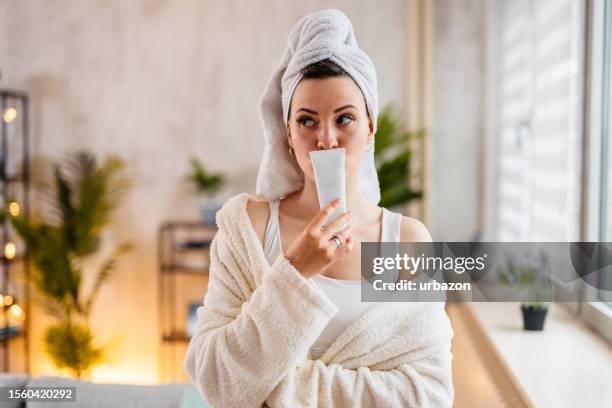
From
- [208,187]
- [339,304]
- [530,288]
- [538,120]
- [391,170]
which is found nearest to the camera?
[339,304]

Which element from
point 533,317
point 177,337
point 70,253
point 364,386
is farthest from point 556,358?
point 70,253

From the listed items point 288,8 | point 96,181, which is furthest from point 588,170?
point 96,181

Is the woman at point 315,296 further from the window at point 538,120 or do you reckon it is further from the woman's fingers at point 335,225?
the window at point 538,120

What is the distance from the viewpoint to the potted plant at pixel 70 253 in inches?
109

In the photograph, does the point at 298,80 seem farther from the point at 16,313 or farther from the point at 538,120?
the point at 16,313

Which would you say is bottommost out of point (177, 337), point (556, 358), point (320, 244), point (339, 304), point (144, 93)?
point (177, 337)

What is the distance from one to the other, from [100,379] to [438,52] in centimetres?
248

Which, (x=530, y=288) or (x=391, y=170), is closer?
(x=530, y=288)

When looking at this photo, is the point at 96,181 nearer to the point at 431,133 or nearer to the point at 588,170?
the point at 431,133

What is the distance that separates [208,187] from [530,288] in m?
1.69

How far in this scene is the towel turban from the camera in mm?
800

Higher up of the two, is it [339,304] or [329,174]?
[329,174]

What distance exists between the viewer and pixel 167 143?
9.89ft

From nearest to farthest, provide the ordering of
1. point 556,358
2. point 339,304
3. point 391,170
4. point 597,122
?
point 339,304 → point 556,358 → point 597,122 → point 391,170
